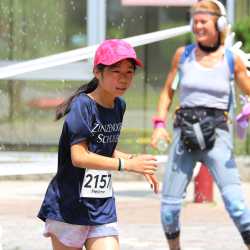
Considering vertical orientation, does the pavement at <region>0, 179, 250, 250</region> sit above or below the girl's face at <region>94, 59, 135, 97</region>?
below

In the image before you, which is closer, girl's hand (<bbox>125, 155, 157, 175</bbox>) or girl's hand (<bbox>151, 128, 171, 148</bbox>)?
girl's hand (<bbox>125, 155, 157, 175</bbox>)

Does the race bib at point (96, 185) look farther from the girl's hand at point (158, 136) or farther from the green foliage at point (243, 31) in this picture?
the green foliage at point (243, 31)

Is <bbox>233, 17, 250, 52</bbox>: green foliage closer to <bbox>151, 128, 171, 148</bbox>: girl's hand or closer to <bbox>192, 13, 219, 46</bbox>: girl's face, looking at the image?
<bbox>192, 13, 219, 46</bbox>: girl's face

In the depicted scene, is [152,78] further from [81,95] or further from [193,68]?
[81,95]

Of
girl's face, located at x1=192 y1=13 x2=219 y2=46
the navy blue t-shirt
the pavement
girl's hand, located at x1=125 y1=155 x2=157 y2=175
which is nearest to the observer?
girl's hand, located at x1=125 y1=155 x2=157 y2=175

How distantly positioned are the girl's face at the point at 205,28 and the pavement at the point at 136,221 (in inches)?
63.3

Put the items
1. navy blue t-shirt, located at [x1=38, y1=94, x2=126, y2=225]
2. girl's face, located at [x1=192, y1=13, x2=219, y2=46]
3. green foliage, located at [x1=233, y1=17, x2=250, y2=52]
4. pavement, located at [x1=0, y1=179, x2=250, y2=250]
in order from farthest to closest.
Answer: green foliage, located at [x1=233, y1=17, x2=250, y2=52] → pavement, located at [x1=0, y1=179, x2=250, y2=250] → girl's face, located at [x1=192, y1=13, x2=219, y2=46] → navy blue t-shirt, located at [x1=38, y1=94, x2=126, y2=225]

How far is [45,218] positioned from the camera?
209 inches

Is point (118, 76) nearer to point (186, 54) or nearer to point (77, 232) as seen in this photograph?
point (77, 232)

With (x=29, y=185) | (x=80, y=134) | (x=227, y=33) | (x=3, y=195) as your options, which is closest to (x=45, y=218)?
(x=80, y=134)

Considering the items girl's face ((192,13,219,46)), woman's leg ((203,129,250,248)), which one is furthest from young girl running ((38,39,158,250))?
girl's face ((192,13,219,46))

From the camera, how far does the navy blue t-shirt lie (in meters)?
5.20

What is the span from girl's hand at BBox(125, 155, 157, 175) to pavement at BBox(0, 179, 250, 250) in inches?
107

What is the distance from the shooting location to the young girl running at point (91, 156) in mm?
5133
